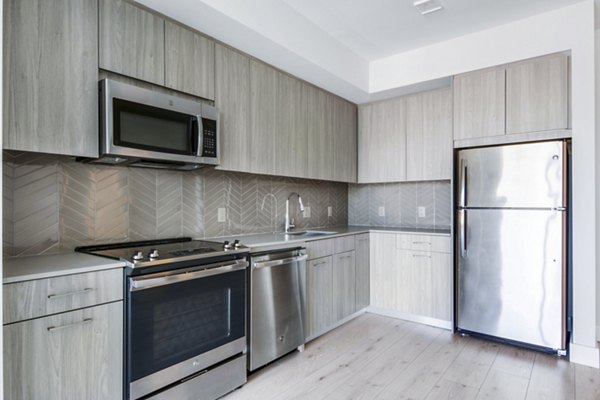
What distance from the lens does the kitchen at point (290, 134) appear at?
5.88 ft

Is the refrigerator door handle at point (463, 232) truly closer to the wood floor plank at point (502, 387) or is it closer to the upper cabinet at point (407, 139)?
the upper cabinet at point (407, 139)

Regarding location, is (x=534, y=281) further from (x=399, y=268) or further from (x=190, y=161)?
(x=190, y=161)

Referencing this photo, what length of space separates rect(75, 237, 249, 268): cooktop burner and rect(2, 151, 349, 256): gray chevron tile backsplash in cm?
7

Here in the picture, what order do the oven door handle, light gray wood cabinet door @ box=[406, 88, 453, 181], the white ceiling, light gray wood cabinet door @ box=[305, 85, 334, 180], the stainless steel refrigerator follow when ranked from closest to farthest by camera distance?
1. the oven door handle
2. the white ceiling
3. the stainless steel refrigerator
4. light gray wood cabinet door @ box=[305, 85, 334, 180]
5. light gray wood cabinet door @ box=[406, 88, 453, 181]

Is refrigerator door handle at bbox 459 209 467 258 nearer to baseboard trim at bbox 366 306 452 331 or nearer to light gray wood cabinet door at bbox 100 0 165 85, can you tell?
baseboard trim at bbox 366 306 452 331

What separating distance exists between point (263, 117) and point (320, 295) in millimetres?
1624

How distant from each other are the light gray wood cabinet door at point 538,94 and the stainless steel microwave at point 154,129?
2.44m

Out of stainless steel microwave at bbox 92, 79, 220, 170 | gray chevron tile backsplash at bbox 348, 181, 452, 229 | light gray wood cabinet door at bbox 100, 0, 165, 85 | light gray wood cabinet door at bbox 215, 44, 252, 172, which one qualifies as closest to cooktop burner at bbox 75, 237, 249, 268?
stainless steel microwave at bbox 92, 79, 220, 170

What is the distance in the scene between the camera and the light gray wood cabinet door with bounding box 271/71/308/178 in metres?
3.06

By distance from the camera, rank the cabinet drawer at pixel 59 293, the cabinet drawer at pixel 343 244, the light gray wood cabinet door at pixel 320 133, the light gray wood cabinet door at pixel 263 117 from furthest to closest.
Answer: the light gray wood cabinet door at pixel 320 133
the cabinet drawer at pixel 343 244
the light gray wood cabinet door at pixel 263 117
the cabinet drawer at pixel 59 293

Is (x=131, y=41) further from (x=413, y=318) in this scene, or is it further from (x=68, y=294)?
(x=413, y=318)

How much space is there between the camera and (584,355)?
260 cm

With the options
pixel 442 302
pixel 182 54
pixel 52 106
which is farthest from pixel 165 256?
pixel 442 302

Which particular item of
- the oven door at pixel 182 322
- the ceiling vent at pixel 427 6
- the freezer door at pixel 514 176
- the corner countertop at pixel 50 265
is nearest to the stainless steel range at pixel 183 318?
the oven door at pixel 182 322
